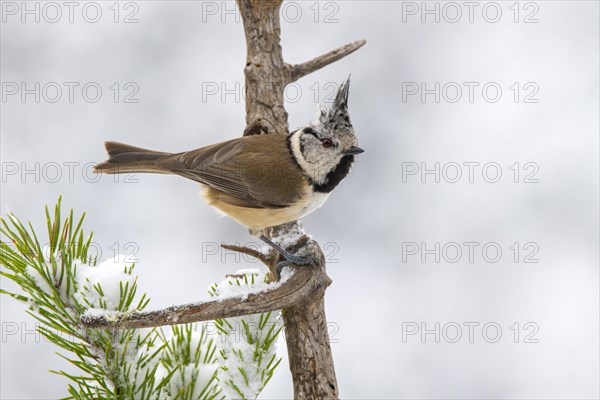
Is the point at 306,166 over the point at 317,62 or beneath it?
beneath

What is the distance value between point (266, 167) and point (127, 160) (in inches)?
24.9

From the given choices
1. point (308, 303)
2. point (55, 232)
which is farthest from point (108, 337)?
point (308, 303)

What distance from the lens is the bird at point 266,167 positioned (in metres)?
2.75

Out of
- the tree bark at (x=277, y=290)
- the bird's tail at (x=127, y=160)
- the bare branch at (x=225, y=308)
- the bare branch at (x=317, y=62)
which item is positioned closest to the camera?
the bare branch at (x=225, y=308)

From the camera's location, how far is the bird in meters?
2.75

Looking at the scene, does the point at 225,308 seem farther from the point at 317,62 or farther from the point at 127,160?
the point at 317,62

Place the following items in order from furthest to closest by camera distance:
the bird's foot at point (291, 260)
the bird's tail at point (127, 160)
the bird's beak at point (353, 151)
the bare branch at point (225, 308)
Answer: the bird's tail at point (127, 160), the bird's beak at point (353, 151), the bird's foot at point (291, 260), the bare branch at point (225, 308)

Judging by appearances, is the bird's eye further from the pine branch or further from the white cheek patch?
the pine branch

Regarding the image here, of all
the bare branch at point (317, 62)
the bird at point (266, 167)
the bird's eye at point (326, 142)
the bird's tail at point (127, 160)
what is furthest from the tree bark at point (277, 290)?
the bird's tail at point (127, 160)

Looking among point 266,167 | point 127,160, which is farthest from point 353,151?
point 127,160

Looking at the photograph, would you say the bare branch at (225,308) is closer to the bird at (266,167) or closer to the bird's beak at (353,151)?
the bird at (266,167)

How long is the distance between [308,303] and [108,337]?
0.72 m

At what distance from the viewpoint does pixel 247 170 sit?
2846 mm

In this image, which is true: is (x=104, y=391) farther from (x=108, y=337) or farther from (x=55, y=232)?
(x=55, y=232)
